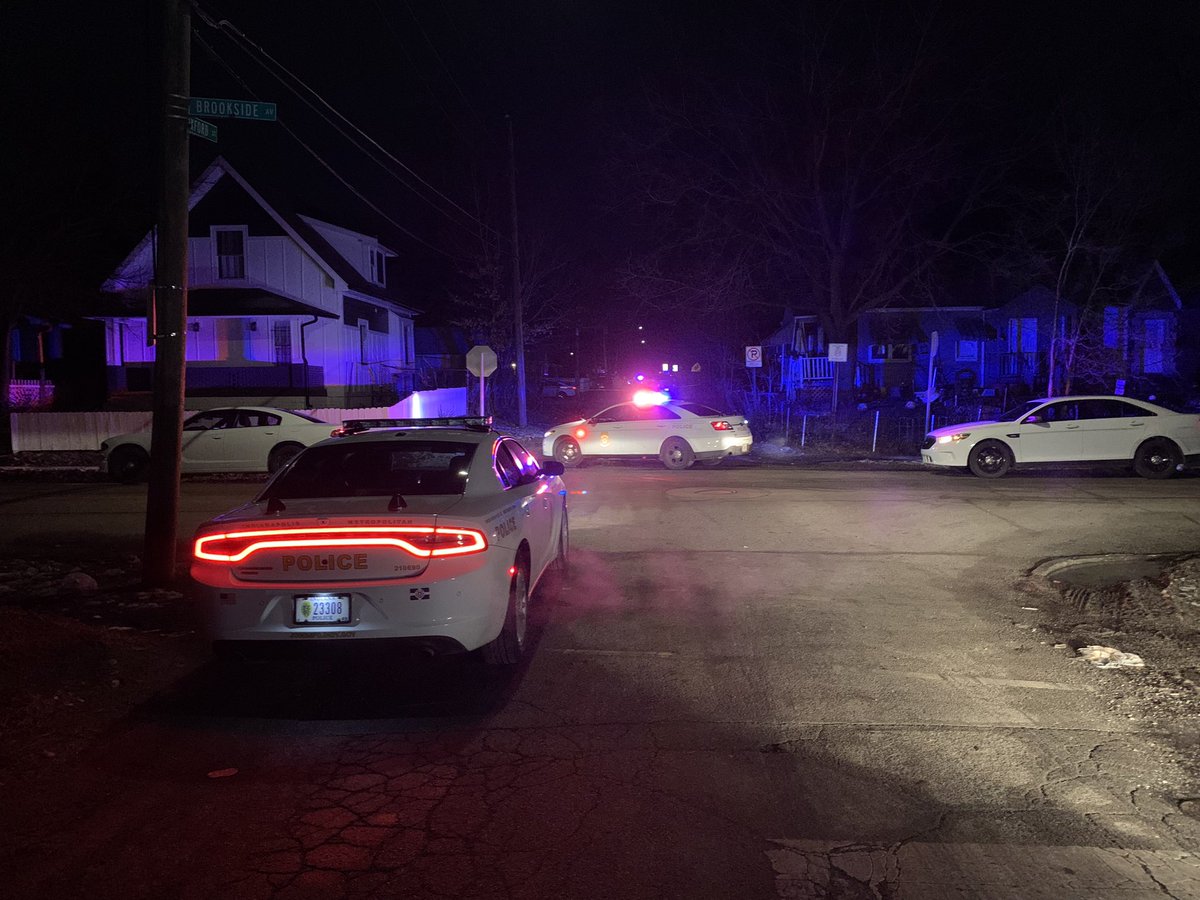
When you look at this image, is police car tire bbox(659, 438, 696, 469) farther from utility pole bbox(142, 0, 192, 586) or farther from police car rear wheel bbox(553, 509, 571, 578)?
utility pole bbox(142, 0, 192, 586)

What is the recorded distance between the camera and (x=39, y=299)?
29922 mm

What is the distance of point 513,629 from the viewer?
19.7 ft

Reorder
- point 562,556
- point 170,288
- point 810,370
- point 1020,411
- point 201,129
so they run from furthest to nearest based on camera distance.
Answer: point 810,370, point 1020,411, point 562,556, point 201,129, point 170,288

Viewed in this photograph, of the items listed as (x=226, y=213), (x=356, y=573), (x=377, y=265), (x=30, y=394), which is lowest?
(x=356, y=573)

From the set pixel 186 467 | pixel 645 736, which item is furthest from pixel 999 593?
pixel 186 467

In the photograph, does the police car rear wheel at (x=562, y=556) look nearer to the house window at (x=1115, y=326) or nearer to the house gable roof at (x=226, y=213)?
the house window at (x=1115, y=326)

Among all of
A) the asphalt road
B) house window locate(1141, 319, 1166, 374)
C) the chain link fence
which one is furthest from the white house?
house window locate(1141, 319, 1166, 374)

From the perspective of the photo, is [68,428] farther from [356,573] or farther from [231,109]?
[356,573]

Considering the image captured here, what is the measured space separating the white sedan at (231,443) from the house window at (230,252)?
46.0 ft

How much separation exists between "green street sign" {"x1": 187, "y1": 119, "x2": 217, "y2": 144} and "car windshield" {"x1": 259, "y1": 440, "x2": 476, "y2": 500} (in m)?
3.55

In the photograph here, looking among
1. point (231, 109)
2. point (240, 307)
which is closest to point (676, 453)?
point (231, 109)

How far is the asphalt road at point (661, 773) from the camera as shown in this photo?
11.7 feet

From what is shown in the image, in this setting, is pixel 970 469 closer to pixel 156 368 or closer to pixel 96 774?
pixel 156 368

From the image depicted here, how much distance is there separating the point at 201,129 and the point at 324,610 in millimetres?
5168
